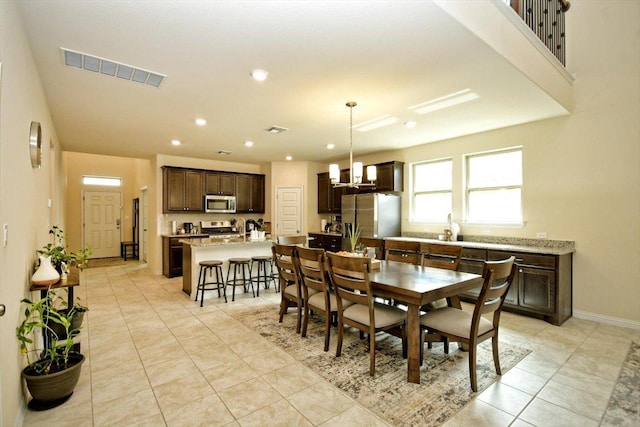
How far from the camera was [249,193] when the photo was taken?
7793mm

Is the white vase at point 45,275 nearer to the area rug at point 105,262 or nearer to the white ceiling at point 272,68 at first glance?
the white ceiling at point 272,68

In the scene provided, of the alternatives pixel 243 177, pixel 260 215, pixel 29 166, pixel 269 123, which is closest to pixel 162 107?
pixel 269 123

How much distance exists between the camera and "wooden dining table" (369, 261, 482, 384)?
2348 mm

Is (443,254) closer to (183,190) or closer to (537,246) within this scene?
(537,246)

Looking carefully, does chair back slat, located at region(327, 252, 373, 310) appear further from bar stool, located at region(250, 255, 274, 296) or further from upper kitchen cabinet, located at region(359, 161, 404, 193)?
upper kitchen cabinet, located at region(359, 161, 404, 193)

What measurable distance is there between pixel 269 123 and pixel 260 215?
13.4 feet

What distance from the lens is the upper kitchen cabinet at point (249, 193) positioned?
301 inches

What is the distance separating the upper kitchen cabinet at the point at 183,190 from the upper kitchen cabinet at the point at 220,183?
14 centimetres

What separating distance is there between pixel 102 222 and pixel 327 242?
7034 mm

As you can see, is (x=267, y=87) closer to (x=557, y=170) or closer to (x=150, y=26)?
(x=150, y=26)

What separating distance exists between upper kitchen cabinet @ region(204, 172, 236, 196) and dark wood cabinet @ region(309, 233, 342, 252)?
Result: 225 centimetres

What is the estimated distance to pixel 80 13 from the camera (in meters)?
2.00

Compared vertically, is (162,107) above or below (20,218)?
above

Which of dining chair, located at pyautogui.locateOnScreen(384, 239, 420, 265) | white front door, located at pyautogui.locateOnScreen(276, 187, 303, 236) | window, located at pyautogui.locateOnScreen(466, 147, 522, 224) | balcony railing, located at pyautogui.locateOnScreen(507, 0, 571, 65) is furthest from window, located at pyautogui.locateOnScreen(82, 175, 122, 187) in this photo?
balcony railing, located at pyautogui.locateOnScreen(507, 0, 571, 65)
